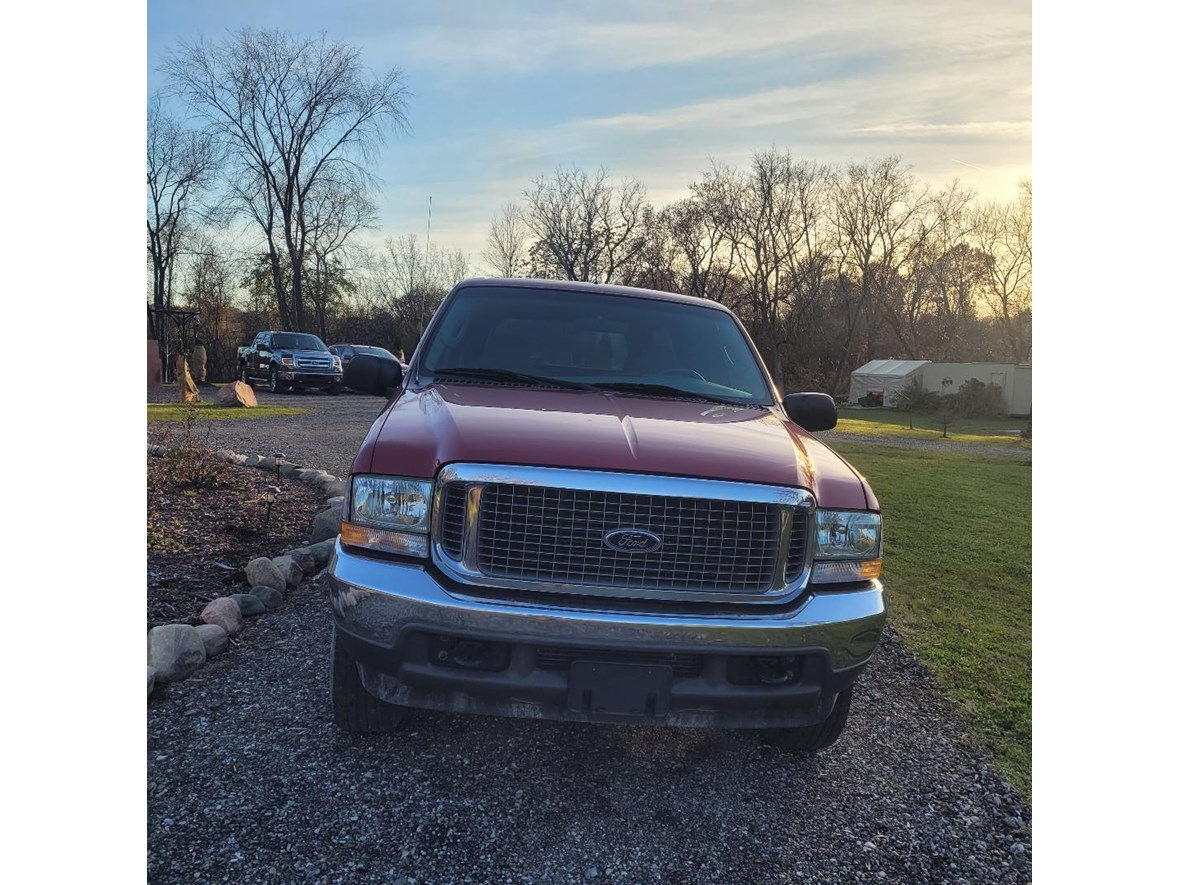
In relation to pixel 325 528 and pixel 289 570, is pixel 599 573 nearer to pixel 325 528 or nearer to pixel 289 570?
pixel 289 570

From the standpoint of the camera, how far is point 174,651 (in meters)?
3.38

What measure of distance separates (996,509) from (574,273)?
37.7m

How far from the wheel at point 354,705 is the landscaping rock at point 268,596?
5.25 feet

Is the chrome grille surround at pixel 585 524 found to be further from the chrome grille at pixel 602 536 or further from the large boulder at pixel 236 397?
the large boulder at pixel 236 397

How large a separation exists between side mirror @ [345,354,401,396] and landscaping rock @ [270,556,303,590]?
144 centimetres

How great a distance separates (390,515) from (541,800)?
109 centimetres

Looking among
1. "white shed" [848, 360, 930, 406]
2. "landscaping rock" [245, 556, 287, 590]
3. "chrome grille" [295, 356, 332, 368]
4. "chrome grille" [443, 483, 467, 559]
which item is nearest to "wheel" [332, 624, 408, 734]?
"chrome grille" [443, 483, 467, 559]

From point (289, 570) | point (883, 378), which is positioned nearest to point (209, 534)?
point (289, 570)

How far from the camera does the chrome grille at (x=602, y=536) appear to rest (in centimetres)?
241

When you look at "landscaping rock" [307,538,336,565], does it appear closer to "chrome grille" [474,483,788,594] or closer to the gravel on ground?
the gravel on ground

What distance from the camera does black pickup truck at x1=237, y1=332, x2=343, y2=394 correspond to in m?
23.9

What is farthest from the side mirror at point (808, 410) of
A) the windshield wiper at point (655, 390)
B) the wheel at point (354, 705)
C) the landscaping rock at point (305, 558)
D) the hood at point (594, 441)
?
the landscaping rock at point (305, 558)

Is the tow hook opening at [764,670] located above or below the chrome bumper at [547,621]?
below
